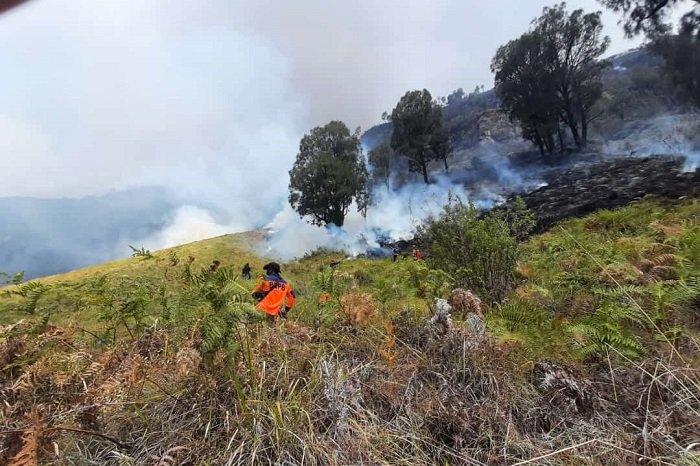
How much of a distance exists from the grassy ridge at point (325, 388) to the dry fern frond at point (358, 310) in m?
0.07

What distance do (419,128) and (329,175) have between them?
15.2 meters

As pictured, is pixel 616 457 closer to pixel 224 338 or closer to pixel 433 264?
pixel 224 338

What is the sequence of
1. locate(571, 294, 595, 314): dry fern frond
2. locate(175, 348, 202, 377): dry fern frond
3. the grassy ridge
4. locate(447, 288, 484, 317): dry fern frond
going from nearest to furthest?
the grassy ridge, locate(175, 348, 202, 377): dry fern frond, locate(447, 288, 484, 317): dry fern frond, locate(571, 294, 595, 314): dry fern frond

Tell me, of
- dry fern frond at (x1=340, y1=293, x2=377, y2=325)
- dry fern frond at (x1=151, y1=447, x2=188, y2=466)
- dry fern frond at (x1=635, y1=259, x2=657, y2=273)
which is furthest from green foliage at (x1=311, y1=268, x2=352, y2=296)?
dry fern frond at (x1=635, y1=259, x2=657, y2=273)

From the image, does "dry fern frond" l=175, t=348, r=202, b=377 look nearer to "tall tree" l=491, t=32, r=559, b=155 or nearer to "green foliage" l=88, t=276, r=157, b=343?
"green foliage" l=88, t=276, r=157, b=343

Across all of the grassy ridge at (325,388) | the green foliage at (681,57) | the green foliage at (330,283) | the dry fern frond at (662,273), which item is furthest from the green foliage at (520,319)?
the green foliage at (681,57)

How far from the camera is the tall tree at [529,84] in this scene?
141ft

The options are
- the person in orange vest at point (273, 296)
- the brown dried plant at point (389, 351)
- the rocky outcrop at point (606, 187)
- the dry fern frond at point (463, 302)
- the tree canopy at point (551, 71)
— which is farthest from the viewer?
the tree canopy at point (551, 71)

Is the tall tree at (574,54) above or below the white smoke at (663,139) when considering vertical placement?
above

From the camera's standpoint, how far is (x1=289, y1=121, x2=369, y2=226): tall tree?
140 feet

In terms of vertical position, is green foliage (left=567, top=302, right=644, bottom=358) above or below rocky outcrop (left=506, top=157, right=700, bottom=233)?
above

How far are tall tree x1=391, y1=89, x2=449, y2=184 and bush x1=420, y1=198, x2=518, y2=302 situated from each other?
1784 inches

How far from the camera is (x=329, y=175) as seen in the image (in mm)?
42281

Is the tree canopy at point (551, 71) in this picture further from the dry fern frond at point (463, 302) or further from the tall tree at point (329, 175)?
the dry fern frond at point (463, 302)
